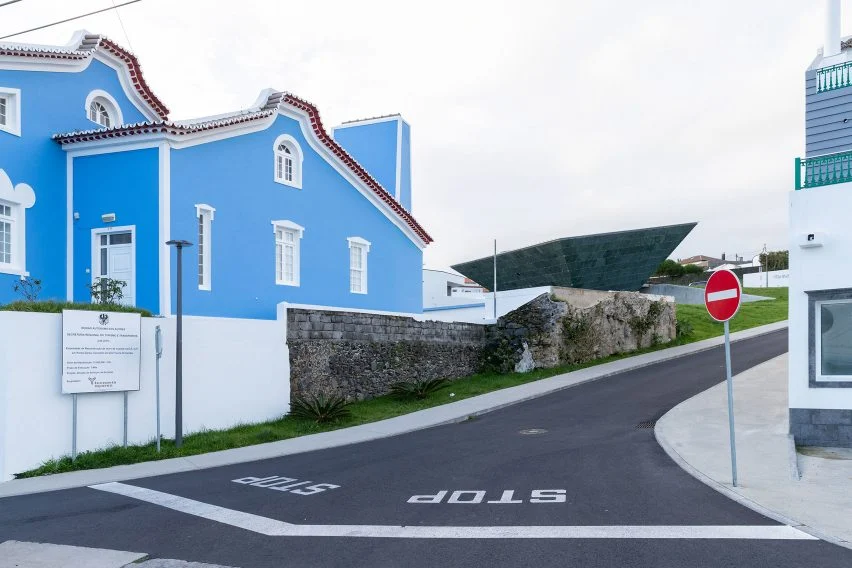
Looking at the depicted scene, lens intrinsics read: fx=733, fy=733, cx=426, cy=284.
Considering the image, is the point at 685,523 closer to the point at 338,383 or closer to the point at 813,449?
the point at 813,449

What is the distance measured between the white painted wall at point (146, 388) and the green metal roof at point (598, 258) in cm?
2501

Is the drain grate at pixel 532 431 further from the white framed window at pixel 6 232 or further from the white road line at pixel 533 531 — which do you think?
the white framed window at pixel 6 232

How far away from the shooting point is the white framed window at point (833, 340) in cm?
1258

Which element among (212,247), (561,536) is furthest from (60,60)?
(561,536)

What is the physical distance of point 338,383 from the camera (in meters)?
19.8

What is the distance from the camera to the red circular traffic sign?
9383 millimetres

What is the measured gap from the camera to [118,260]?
1828cm

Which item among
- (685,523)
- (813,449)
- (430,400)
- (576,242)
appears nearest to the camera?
(685,523)

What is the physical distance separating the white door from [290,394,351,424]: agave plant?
4.76 metres

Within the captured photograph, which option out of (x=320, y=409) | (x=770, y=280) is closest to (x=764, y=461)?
(x=320, y=409)

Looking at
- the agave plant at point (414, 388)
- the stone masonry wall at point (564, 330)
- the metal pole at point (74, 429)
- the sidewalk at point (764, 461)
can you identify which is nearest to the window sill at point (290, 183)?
the agave plant at point (414, 388)

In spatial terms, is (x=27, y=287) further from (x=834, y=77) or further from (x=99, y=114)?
(x=834, y=77)

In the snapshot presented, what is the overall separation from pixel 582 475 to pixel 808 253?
19.6ft

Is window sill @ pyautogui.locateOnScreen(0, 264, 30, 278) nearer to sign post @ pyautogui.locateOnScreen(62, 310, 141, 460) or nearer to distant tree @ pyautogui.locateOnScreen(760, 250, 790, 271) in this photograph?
sign post @ pyautogui.locateOnScreen(62, 310, 141, 460)
